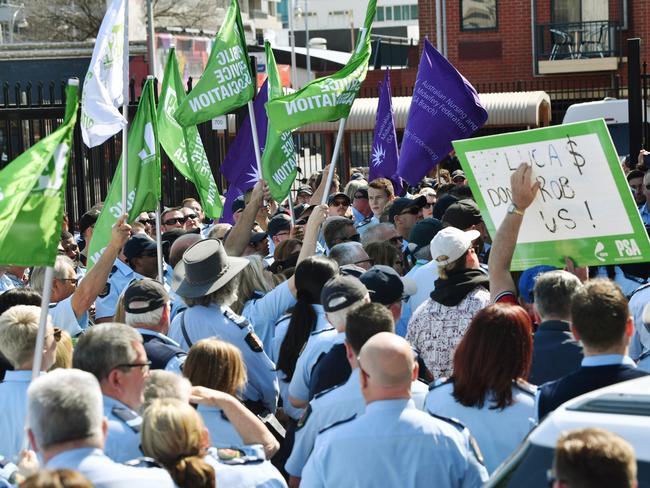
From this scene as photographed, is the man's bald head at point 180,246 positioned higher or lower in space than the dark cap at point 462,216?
lower

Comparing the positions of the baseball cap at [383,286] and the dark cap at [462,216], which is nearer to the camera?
the baseball cap at [383,286]

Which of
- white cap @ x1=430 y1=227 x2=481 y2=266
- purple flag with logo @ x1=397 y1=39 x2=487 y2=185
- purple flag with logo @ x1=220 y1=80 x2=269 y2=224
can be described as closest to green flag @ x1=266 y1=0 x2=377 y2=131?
purple flag with logo @ x1=397 y1=39 x2=487 y2=185

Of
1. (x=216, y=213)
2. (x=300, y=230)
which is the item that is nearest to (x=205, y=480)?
(x=300, y=230)

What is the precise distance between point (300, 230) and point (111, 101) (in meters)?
1.95

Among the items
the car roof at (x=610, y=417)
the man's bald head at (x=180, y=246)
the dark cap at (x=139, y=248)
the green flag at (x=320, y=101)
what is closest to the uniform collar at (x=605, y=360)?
the car roof at (x=610, y=417)

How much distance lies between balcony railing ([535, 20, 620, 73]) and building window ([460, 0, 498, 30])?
4.53 ft

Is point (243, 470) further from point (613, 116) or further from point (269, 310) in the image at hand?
point (613, 116)

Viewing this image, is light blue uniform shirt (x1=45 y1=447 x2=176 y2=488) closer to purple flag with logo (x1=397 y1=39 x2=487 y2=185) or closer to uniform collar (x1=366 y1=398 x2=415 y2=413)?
uniform collar (x1=366 y1=398 x2=415 y2=413)

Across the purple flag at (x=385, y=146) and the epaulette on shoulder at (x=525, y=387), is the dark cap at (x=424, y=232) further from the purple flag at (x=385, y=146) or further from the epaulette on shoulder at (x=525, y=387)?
the purple flag at (x=385, y=146)

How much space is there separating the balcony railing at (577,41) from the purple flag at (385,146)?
72.2ft

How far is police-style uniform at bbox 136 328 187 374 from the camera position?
19.2 feet

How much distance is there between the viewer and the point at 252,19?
84438mm

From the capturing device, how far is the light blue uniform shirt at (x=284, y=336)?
21.3 feet

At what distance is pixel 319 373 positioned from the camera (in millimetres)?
5809
